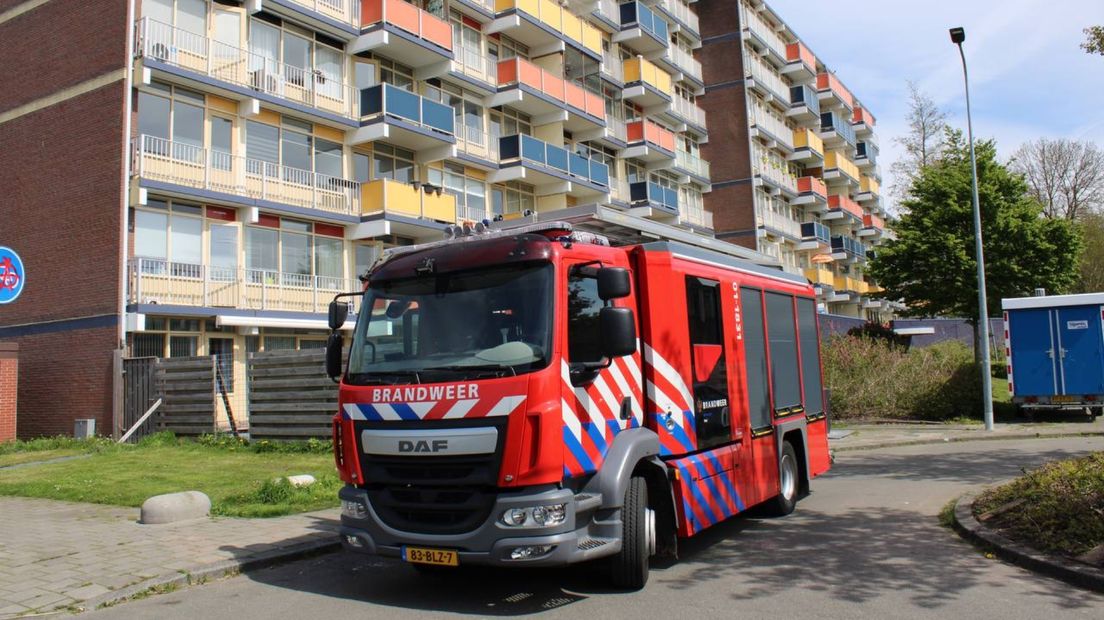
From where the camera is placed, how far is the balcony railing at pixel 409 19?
80.2ft

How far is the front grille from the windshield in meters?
0.43

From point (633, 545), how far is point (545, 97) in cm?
2639

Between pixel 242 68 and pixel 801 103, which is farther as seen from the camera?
pixel 801 103

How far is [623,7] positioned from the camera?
37562 mm

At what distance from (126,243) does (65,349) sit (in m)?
3.36

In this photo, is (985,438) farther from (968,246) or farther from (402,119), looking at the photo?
(402,119)

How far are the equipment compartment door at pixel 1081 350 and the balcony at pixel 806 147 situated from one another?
35.7m

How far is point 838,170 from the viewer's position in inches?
2291

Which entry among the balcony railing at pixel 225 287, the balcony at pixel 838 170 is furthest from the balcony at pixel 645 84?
the balcony at pixel 838 170

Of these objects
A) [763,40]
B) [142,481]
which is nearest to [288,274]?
[142,481]

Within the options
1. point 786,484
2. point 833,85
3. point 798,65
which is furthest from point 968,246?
point 833,85

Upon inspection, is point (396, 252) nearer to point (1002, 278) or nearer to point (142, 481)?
point (142, 481)

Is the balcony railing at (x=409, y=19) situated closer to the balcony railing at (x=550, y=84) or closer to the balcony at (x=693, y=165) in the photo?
the balcony railing at (x=550, y=84)

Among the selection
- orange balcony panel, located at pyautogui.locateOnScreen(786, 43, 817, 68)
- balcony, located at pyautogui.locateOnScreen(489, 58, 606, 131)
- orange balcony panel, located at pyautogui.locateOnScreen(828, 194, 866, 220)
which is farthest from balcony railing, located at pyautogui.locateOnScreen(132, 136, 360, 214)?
orange balcony panel, located at pyautogui.locateOnScreen(828, 194, 866, 220)
